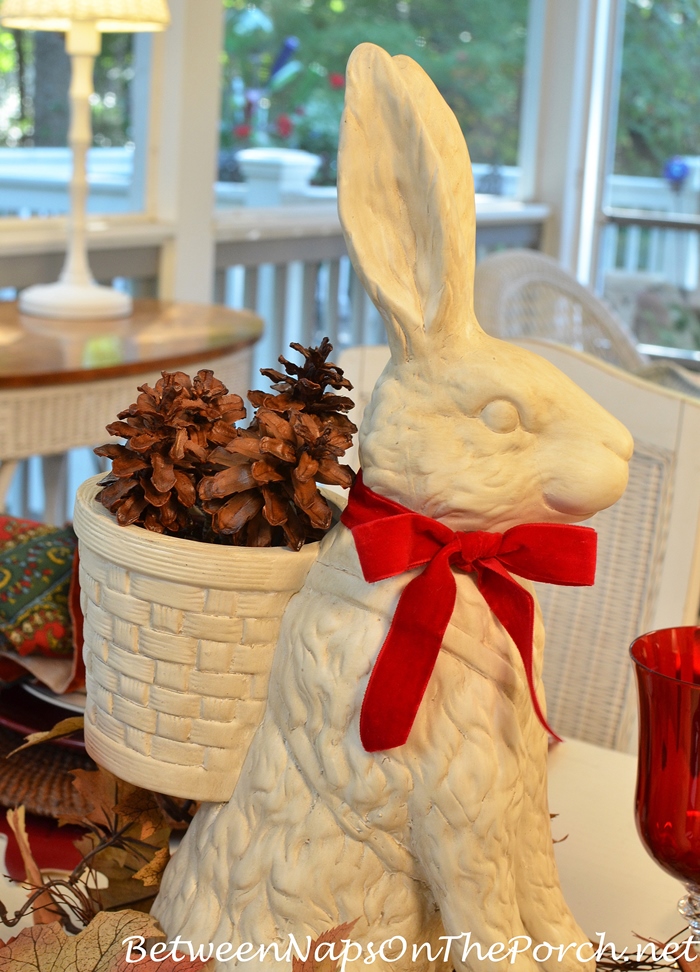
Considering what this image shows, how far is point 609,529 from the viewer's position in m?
1.14

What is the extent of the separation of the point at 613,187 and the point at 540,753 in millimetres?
3935

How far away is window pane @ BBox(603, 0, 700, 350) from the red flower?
58.6 inches

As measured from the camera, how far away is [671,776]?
0.57 m

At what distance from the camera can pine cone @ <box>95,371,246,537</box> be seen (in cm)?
52

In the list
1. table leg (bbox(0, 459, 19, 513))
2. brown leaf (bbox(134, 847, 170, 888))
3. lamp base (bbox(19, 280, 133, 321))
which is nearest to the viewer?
brown leaf (bbox(134, 847, 170, 888))

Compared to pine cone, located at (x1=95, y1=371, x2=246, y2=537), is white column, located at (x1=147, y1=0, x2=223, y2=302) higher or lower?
higher

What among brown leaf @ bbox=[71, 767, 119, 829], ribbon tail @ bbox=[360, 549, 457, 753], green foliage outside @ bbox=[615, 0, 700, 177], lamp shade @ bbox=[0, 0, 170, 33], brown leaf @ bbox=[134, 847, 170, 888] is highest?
green foliage outside @ bbox=[615, 0, 700, 177]

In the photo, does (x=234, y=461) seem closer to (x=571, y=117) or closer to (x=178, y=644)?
(x=178, y=644)

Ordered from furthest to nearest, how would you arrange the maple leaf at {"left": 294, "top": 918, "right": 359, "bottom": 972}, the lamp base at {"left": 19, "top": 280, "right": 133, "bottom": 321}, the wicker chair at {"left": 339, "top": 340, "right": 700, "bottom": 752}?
the lamp base at {"left": 19, "top": 280, "right": 133, "bottom": 321} → the wicker chair at {"left": 339, "top": 340, "right": 700, "bottom": 752} → the maple leaf at {"left": 294, "top": 918, "right": 359, "bottom": 972}

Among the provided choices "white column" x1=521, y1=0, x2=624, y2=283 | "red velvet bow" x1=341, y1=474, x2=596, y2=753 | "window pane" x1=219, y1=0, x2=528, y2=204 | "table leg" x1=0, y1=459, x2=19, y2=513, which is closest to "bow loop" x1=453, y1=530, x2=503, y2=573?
"red velvet bow" x1=341, y1=474, x2=596, y2=753

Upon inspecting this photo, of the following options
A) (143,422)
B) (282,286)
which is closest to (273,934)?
(143,422)

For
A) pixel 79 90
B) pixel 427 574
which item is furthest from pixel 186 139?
pixel 427 574

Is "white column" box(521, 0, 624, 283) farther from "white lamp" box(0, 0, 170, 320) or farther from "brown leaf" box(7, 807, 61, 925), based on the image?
"brown leaf" box(7, 807, 61, 925)

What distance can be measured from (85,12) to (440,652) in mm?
1789
